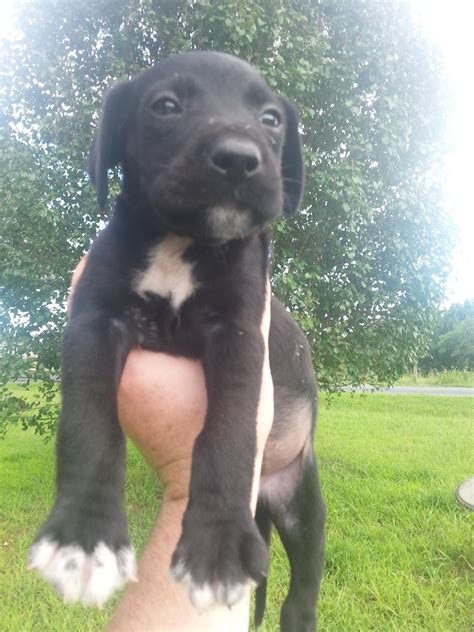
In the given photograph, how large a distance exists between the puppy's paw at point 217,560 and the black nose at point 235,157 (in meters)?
1.00

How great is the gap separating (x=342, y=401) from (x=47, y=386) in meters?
12.9

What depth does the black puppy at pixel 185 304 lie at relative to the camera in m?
1.66

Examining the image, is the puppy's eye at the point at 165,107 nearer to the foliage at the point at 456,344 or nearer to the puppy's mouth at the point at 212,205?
the puppy's mouth at the point at 212,205

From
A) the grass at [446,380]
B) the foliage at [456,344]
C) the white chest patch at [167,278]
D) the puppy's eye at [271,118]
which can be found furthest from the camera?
the foliage at [456,344]

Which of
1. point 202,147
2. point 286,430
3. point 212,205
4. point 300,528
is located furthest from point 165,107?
point 300,528

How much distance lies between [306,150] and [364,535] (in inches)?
162

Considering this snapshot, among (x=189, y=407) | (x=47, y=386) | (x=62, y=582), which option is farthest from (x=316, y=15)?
(x=62, y=582)

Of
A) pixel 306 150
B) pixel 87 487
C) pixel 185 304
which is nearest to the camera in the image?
pixel 87 487

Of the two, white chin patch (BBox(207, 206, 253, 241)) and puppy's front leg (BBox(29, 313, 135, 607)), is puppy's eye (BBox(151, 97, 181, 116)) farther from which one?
puppy's front leg (BBox(29, 313, 135, 607))

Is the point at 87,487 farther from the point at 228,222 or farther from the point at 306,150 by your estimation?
the point at 306,150

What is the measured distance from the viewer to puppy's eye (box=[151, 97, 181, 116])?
7.52ft

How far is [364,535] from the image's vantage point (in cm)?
633

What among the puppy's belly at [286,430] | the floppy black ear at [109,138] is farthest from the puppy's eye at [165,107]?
the puppy's belly at [286,430]

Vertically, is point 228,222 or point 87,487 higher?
point 228,222
